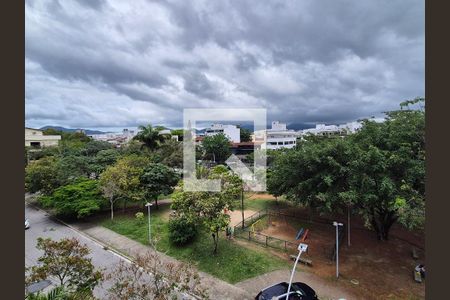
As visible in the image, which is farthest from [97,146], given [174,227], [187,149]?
[174,227]

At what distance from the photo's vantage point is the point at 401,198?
10.6 m

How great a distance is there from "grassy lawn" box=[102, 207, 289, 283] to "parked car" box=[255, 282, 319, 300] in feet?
6.10

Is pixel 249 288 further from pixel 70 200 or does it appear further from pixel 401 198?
pixel 70 200

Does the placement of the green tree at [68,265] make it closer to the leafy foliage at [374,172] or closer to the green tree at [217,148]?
the leafy foliage at [374,172]

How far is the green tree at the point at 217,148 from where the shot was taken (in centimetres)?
4681

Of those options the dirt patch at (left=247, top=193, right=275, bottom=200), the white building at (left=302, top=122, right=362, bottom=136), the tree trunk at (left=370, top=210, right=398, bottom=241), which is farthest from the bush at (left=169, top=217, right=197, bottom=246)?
the white building at (left=302, top=122, right=362, bottom=136)

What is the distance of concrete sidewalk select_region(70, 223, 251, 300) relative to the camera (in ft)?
33.3

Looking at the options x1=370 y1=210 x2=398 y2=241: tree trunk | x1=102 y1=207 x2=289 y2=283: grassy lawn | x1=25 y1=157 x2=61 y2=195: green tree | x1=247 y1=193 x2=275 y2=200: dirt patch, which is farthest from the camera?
x1=247 y1=193 x2=275 y2=200: dirt patch

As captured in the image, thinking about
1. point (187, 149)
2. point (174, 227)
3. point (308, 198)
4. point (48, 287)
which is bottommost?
point (48, 287)

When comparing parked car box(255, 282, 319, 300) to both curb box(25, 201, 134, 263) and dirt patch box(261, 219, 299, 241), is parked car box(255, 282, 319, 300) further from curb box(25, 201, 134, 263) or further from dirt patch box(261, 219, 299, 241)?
curb box(25, 201, 134, 263)

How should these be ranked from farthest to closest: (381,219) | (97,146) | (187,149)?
(97,146)
(187,149)
(381,219)

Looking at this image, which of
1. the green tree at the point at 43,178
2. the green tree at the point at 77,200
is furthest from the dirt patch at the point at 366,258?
the green tree at the point at 43,178

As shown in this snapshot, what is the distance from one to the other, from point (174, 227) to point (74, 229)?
28.1 ft

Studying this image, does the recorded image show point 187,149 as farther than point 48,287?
Yes
